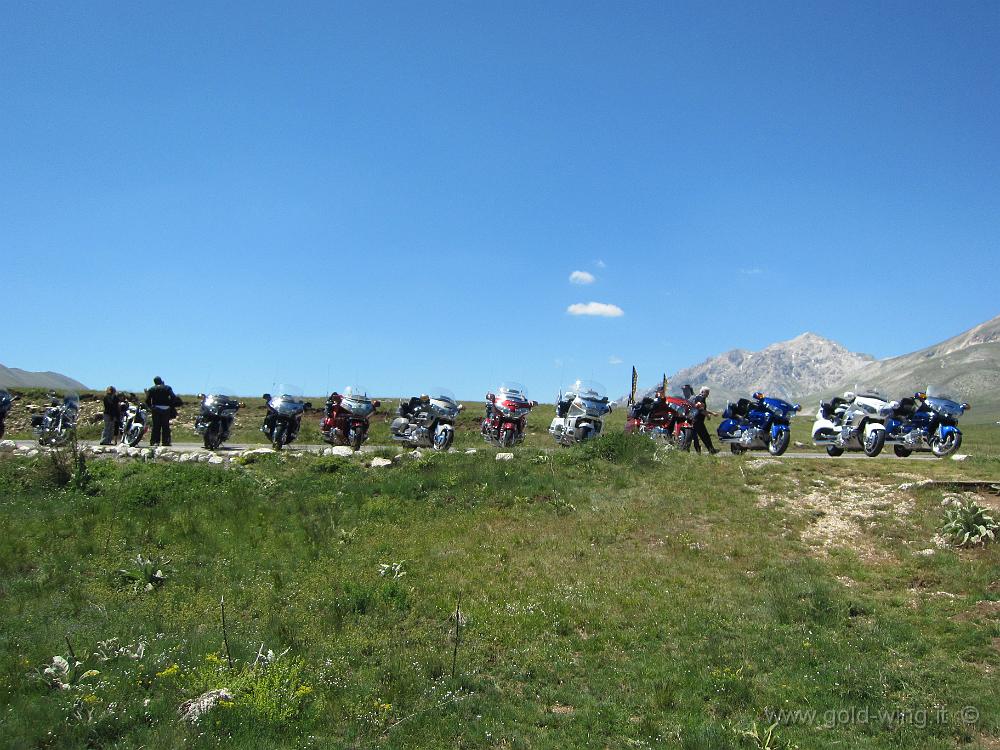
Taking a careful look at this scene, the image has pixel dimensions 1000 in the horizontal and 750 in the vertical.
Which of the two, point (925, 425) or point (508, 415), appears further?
point (508, 415)

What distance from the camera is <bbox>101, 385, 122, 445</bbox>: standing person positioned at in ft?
79.1

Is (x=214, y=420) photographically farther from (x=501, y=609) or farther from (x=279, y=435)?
(x=501, y=609)

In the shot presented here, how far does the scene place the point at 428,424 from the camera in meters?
23.5

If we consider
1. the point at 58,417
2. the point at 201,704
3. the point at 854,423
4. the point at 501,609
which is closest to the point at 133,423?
the point at 58,417

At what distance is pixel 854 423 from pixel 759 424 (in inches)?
103

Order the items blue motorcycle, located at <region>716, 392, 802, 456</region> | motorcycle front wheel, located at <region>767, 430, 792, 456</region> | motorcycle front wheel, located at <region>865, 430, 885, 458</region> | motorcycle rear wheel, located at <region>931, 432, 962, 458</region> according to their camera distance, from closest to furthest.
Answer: motorcycle rear wheel, located at <region>931, 432, 962, 458</region>
motorcycle front wheel, located at <region>865, 430, 885, 458</region>
motorcycle front wheel, located at <region>767, 430, 792, 456</region>
blue motorcycle, located at <region>716, 392, 802, 456</region>

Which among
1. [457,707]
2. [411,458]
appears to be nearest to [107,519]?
[411,458]

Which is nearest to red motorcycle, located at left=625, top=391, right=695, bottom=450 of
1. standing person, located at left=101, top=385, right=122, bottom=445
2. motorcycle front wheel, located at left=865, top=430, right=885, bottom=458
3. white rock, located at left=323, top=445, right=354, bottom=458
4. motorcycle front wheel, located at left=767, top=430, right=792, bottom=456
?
motorcycle front wheel, located at left=767, top=430, right=792, bottom=456

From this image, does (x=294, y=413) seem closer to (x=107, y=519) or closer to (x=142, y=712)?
(x=107, y=519)

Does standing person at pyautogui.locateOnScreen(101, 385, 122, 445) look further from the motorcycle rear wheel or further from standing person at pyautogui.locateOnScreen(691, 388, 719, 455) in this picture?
the motorcycle rear wheel

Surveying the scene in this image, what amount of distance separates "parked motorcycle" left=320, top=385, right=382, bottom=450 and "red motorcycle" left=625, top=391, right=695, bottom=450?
8.90 meters

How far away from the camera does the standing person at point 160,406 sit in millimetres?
23250

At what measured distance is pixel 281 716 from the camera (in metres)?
7.46

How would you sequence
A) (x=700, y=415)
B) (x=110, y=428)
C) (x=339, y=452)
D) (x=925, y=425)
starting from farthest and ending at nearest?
(x=110, y=428) → (x=700, y=415) → (x=339, y=452) → (x=925, y=425)
